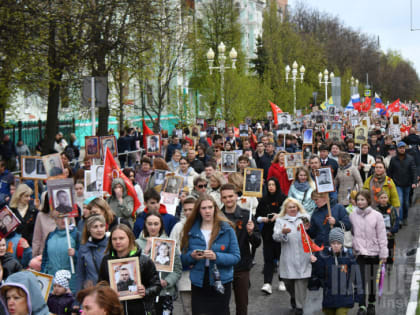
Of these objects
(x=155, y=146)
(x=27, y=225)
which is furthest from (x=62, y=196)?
Answer: (x=155, y=146)

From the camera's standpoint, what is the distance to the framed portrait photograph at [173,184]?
10.9 metres

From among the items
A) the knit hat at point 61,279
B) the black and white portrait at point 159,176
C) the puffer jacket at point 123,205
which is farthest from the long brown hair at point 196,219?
the black and white portrait at point 159,176

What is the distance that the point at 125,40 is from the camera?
24.2m

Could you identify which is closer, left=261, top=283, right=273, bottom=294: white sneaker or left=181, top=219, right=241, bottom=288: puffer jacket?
left=181, top=219, right=241, bottom=288: puffer jacket

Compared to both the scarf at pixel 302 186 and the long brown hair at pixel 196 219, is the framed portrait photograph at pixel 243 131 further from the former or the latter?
the long brown hair at pixel 196 219

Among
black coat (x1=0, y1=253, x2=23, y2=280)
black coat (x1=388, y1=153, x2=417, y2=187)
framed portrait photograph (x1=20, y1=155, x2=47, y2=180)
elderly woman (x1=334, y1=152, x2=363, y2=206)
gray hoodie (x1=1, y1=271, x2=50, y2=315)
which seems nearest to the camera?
gray hoodie (x1=1, y1=271, x2=50, y2=315)

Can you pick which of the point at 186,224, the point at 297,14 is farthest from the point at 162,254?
the point at 297,14

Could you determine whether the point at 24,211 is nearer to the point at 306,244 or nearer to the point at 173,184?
the point at 173,184

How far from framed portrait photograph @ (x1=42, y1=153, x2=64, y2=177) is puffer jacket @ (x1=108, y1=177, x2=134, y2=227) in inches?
101

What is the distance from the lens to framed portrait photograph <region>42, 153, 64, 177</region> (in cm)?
1248

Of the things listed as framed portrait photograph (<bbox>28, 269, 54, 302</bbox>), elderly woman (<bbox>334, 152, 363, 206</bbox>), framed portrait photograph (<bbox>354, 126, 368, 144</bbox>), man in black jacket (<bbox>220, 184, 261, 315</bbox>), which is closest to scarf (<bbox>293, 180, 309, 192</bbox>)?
elderly woman (<bbox>334, 152, 363, 206</bbox>)

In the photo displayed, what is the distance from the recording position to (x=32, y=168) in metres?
12.7

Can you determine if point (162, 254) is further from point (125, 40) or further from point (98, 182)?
point (125, 40)

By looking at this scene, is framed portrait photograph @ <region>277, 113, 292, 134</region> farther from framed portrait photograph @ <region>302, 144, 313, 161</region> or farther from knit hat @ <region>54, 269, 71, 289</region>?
knit hat @ <region>54, 269, 71, 289</region>
